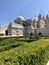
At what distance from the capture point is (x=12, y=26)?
4806cm

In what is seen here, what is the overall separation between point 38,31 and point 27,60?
153 feet

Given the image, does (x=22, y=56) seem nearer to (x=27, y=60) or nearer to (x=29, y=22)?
(x=27, y=60)

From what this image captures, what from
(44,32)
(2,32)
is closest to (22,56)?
(2,32)

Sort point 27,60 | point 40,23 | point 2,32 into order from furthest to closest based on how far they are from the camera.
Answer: point 40,23 → point 2,32 → point 27,60

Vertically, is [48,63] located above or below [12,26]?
below

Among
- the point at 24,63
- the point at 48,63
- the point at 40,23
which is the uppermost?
the point at 40,23

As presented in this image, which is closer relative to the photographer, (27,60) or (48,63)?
(27,60)

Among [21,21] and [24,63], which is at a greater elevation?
[21,21]

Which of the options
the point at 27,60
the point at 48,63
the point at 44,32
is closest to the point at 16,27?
the point at 44,32

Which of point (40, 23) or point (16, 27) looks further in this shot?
point (40, 23)

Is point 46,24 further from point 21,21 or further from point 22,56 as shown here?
point 22,56

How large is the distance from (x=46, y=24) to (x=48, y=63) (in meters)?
53.6

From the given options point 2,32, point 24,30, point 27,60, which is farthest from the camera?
point 24,30

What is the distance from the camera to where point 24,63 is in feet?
16.6
